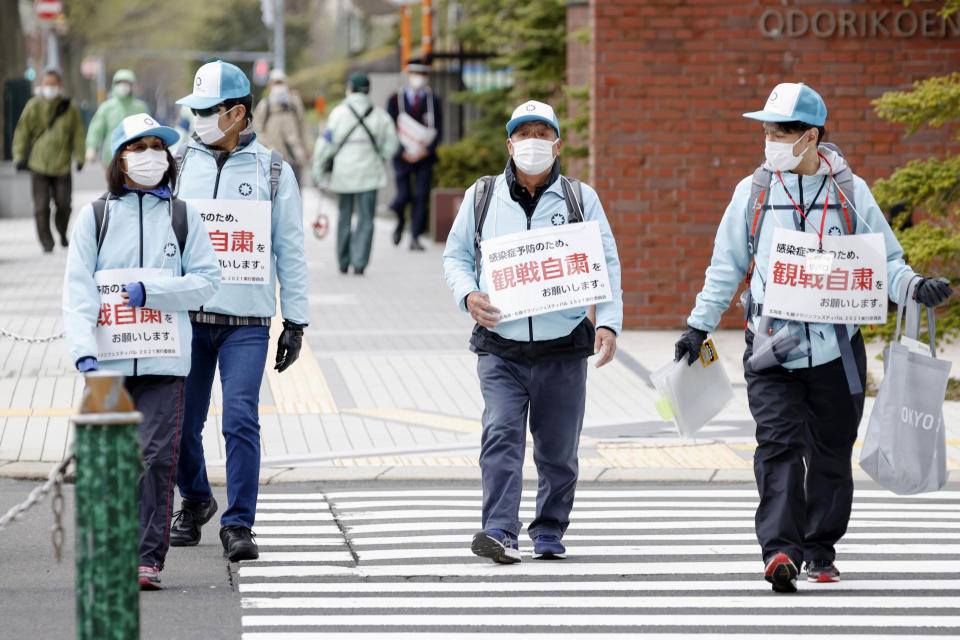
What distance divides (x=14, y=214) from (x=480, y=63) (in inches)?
339

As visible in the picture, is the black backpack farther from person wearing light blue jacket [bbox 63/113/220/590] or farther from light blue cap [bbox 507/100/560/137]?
person wearing light blue jacket [bbox 63/113/220/590]

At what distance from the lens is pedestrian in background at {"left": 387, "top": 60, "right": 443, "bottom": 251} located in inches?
836

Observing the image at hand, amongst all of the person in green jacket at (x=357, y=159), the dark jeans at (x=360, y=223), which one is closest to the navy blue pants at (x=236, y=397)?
the person in green jacket at (x=357, y=159)

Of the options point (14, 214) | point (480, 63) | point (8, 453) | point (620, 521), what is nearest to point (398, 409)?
point (8, 453)

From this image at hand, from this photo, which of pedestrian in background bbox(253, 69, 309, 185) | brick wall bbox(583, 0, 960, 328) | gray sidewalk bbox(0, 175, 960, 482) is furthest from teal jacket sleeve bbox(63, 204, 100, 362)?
pedestrian in background bbox(253, 69, 309, 185)

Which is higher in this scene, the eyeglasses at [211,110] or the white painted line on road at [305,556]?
the eyeglasses at [211,110]

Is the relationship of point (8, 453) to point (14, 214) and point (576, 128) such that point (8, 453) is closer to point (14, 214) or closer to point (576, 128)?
point (576, 128)

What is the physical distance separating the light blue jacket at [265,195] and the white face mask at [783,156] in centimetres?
189

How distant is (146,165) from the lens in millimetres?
6516

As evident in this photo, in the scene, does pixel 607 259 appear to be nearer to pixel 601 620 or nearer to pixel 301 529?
pixel 601 620

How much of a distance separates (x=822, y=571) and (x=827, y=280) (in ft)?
3.54

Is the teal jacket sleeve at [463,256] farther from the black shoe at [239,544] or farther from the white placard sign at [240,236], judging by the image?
the black shoe at [239,544]

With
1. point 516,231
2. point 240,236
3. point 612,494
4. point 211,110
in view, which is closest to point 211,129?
point 211,110

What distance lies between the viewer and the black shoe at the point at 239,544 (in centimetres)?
699
